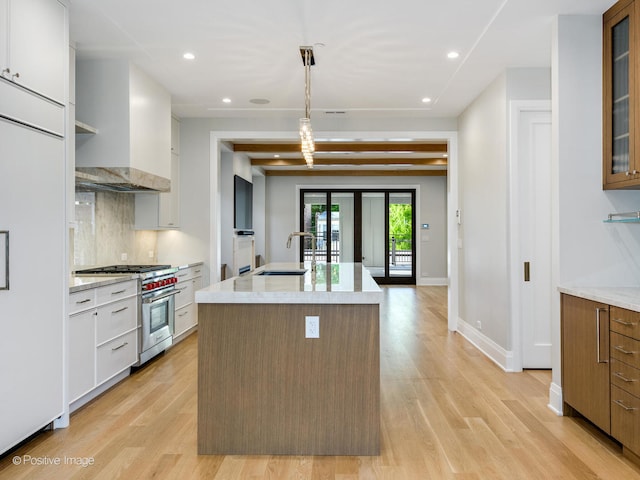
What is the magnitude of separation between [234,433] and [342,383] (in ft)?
2.08

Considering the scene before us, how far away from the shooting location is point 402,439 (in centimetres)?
265

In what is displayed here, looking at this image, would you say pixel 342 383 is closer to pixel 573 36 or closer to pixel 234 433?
pixel 234 433

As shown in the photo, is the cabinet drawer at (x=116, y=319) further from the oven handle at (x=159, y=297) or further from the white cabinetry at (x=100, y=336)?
the oven handle at (x=159, y=297)

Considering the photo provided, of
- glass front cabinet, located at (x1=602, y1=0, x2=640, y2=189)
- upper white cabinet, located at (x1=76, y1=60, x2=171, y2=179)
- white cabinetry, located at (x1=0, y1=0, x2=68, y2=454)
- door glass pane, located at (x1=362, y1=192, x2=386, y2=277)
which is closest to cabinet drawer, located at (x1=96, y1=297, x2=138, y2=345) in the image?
white cabinetry, located at (x1=0, y1=0, x2=68, y2=454)

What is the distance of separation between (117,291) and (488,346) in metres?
3.42

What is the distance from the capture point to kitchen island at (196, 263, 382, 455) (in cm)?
242

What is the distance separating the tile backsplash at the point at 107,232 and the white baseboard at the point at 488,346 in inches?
148

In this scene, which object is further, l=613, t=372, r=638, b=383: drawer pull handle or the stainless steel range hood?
the stainless steel range hood

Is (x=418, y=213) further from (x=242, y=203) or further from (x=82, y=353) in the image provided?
(x=82, y=353)

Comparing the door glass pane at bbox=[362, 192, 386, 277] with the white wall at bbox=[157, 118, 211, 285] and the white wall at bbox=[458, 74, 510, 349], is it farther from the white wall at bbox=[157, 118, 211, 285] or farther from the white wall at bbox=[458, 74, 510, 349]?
the white wall at bbox=[157, 118, 211, 285]

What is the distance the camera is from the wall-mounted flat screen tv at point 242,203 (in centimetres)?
768

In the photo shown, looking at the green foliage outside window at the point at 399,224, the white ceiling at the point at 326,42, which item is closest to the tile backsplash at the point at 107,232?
the white ceiling at the point at 326,42

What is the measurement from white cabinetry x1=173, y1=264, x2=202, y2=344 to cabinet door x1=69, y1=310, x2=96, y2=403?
1.57 meters

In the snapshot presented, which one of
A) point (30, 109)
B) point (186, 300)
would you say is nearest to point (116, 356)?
point (186, 300)
